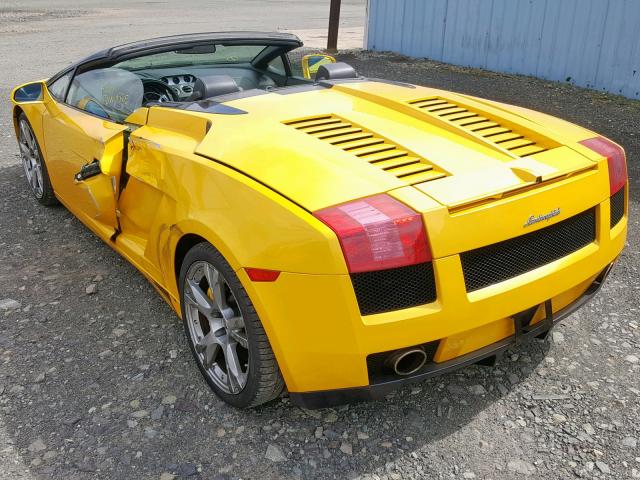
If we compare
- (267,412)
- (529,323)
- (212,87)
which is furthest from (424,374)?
(212,87)

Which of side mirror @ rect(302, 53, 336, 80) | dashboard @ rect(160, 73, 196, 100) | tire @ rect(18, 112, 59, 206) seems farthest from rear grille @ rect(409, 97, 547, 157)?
tire @ rect(18, 112, 59, 206)

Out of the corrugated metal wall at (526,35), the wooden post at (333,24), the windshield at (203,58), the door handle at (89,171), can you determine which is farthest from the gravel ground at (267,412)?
the wooden post at (333,24)

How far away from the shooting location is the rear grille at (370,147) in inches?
88.4

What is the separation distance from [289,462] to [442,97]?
195cm

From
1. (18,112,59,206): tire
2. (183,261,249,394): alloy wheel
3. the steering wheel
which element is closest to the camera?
(183,261,249,394): alloy wheel

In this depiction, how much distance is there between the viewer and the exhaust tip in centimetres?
208

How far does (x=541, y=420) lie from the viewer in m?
2.53

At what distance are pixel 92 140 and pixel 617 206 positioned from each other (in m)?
2.66

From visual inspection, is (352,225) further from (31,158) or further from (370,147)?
(31,158)

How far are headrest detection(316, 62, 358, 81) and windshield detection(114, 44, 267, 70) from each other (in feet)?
2.46

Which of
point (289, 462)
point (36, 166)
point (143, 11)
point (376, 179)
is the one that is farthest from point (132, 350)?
point (143, 11)

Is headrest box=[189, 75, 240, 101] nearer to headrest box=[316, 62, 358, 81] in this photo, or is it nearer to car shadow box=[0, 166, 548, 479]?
headrest box=[316, 62, 358, 81]

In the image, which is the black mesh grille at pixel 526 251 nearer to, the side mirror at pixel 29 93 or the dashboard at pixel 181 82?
the dashboard at pixel 181 82

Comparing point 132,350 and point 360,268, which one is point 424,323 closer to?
point 360,268
